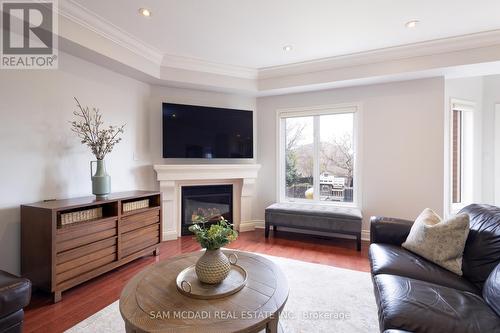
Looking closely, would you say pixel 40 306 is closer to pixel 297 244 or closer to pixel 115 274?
pixel 115 274

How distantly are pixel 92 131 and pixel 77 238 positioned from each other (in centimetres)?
127

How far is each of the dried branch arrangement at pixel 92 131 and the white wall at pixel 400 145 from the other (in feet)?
10.6

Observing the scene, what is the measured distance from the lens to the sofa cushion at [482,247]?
1.62 meters

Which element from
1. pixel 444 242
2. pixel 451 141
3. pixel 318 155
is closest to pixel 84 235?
pixel 444 242

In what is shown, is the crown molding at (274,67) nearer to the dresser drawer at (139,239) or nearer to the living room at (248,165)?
the living room at (248,165)

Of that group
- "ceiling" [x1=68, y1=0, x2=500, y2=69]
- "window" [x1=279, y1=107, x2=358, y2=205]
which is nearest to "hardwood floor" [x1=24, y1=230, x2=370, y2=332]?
"window" [x1=279, y1=107, x2=358, y2=205]

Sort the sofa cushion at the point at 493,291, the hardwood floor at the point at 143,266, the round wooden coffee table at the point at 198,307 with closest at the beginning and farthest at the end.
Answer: the round wooden coffee table at the point at 198,307
the sofa cushion at the point at 493,291
the hardwood floor at the point at 143,266

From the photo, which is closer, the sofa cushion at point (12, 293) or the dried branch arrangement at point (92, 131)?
the sofa cushion at point (12, 293)

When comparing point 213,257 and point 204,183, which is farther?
point 204,183

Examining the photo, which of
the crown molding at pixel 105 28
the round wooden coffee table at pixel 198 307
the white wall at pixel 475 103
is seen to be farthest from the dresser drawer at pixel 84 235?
the white wall at pixel 475 103

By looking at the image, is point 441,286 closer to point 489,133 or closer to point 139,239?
point 139,239

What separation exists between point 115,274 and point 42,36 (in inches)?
99.9

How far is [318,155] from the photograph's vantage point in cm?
417

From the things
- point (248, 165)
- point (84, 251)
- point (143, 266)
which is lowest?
point (143, 266)
